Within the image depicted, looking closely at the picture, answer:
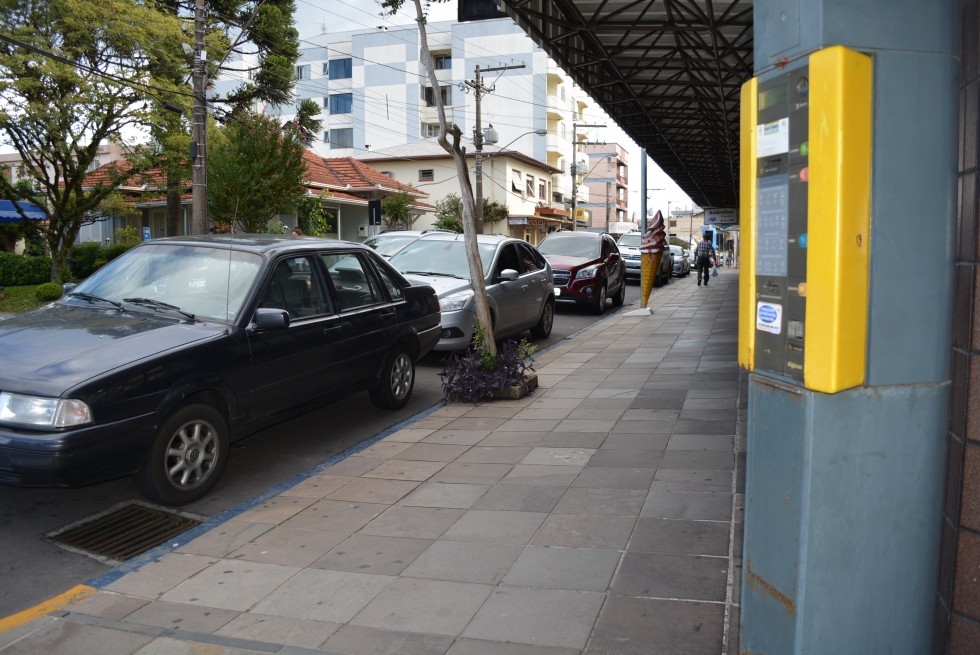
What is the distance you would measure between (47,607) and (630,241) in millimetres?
28422

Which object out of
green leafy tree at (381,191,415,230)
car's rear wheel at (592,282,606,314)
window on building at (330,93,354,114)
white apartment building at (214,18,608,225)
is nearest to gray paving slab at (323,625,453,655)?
car's rear wheel at (592,282,606,314)

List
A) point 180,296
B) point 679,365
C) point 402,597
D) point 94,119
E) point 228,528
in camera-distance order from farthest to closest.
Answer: point 94,119, point 679,365, point 180,296, point 228,528, point 402,597

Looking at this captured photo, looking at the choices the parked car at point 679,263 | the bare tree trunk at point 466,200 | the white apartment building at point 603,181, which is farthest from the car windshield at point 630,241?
the white apartment building at point 603,181

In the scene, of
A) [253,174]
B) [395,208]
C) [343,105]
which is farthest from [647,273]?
[343,105]

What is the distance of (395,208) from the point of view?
1526 inches

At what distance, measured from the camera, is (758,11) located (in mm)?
2691

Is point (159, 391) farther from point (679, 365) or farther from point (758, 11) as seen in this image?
point (679, 365)

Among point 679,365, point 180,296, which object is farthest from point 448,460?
point 679,365

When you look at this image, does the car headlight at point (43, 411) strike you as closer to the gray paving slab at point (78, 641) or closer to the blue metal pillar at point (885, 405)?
the gray paving slab at point (78, 641)

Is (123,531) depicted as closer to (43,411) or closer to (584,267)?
(43,411)

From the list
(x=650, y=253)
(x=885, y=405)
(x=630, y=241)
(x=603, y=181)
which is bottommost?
(x=885, y=405)

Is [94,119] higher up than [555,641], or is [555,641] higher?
[94,119]

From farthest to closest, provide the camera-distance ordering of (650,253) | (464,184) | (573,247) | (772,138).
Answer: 1. (573,247)
2. (650,253)
3. (464,184)
4. (772,138)

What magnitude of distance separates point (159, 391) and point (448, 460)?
6.83 feet
